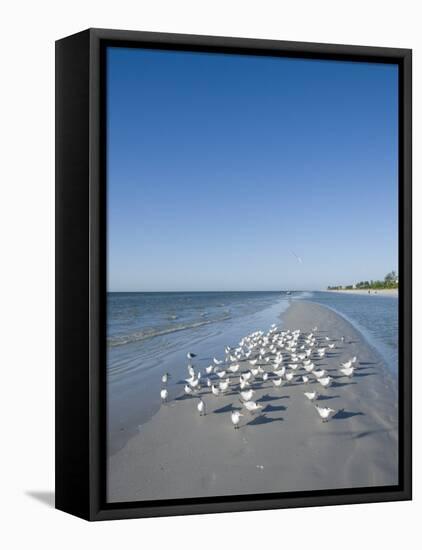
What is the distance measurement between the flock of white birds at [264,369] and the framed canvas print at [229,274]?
0.02 meters

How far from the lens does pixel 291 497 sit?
711 centimetres

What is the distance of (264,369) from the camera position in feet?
24.6

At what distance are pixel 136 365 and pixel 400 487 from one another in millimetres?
2453

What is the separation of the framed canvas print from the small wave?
16 mm

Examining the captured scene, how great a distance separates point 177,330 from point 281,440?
4.09ft

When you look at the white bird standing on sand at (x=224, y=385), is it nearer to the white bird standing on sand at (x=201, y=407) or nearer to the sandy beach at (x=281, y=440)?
the sandy beach at (x=281, y=440)

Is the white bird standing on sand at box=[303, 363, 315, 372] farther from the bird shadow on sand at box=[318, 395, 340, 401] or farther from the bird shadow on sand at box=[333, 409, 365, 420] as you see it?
the bird shadow on sand at box=[333, 409, 365, 420]

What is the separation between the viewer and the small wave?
6835 millimetres

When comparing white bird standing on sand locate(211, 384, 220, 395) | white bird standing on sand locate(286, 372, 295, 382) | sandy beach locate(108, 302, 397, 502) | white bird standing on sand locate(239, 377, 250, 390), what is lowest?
sandy beach locate(108, 302, 397, 502)

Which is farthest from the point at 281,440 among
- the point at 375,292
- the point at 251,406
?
the point at 375,292

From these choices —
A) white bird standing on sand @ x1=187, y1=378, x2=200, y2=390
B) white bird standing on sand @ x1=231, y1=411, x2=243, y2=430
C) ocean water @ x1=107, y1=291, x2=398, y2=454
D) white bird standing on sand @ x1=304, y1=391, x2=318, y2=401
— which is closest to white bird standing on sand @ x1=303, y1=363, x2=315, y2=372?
white bird standing on sand @ x1=304, y1=391, x2=318, y2=401

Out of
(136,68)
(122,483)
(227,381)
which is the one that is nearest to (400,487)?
(227,381)

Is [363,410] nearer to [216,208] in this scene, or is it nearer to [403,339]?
[403,339]

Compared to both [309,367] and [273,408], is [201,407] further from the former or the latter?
[309,367]
